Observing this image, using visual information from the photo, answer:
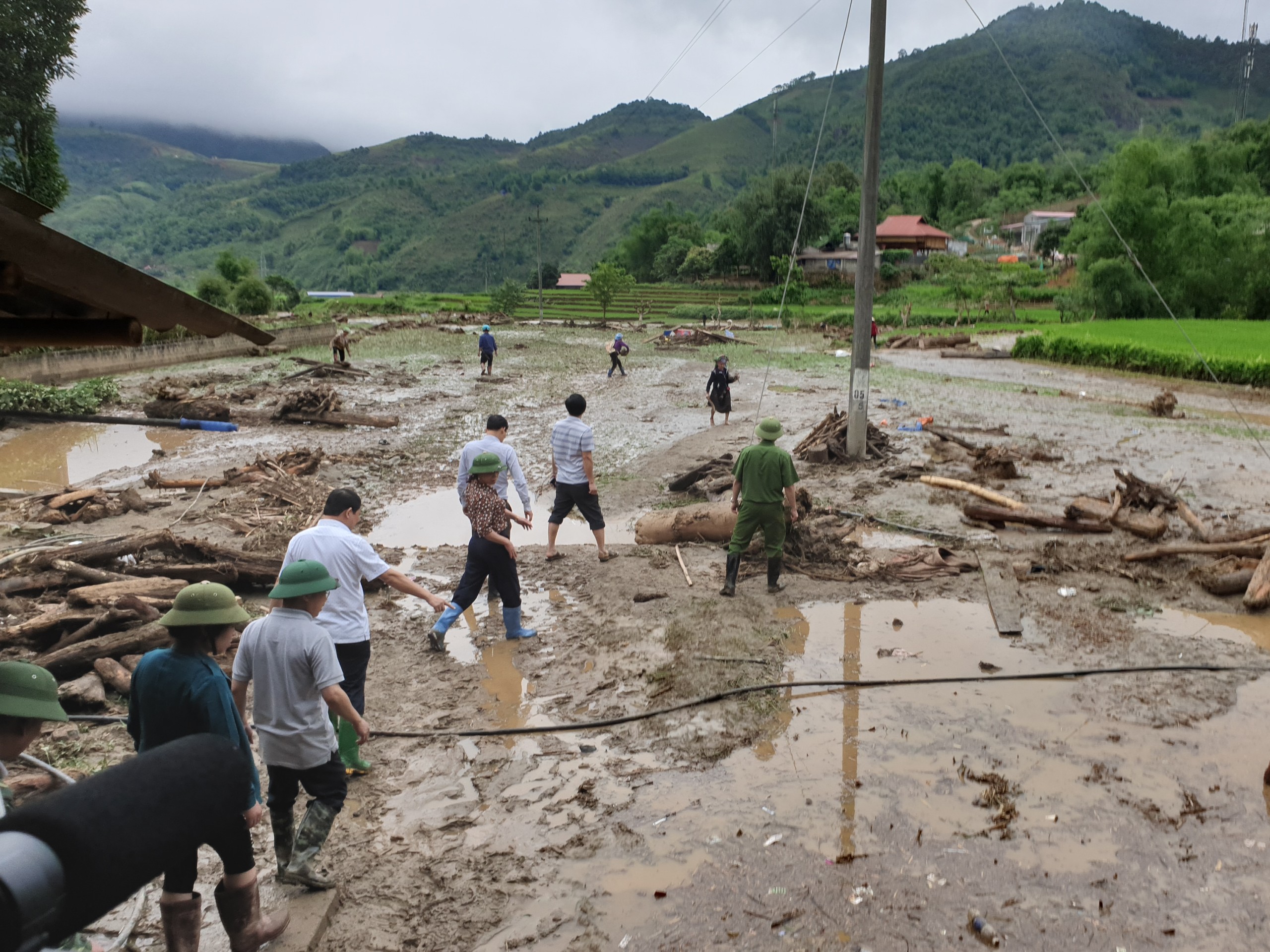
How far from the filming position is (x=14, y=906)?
1.05 meters

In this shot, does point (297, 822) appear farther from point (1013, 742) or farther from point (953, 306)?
point (953, 306)

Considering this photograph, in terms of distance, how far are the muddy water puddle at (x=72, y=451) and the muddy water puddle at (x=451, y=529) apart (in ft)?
20.4

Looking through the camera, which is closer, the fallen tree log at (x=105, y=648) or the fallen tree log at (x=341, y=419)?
the fallen tree log at (x=105, y=648)

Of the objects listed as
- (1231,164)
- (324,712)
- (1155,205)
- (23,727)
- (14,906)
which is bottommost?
(324,712)

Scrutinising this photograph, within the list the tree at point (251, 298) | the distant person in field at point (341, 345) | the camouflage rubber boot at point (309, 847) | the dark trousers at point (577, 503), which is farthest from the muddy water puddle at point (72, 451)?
the tree at point (251, 298)

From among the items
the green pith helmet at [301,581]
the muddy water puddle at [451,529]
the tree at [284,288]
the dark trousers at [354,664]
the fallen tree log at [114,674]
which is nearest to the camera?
the green pith helmet at [301,581]

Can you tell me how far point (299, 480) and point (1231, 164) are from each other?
71.2 m

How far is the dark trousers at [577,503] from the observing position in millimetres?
9086

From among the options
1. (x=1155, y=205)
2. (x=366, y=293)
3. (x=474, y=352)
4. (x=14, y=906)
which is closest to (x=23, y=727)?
(x=14, y=906)

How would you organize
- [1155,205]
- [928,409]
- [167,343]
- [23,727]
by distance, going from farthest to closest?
[1155,205] < [167,343] < [928,409] < [23,727]

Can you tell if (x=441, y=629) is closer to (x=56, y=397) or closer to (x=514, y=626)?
(x=514, y=626)

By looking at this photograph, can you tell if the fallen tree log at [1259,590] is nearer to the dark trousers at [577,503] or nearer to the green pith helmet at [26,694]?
the dark trousers at [577,503]

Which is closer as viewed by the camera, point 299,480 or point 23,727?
point 23,727

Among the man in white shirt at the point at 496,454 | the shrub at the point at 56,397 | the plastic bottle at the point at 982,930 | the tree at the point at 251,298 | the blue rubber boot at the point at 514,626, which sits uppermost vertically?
the tree at the point at 251,298
